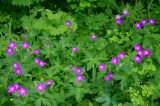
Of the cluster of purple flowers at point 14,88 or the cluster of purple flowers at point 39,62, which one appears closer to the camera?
the cluster of purple flowers at point 14,88

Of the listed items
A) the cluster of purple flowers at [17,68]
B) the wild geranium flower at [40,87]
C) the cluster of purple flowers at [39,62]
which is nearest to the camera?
the wild geranium flower at [40,87]

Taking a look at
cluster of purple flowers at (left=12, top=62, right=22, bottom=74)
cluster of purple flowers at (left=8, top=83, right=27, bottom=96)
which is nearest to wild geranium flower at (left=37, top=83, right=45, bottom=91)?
cluster of purple flowers at (left=8, top=83, right=27, bottom=96)

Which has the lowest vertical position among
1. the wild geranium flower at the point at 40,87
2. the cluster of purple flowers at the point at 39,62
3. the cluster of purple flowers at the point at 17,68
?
the wild geranium flower at the point at 40,87

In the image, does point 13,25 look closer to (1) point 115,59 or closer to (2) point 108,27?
(2) point 108,27

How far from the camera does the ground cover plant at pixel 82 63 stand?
2463 mm

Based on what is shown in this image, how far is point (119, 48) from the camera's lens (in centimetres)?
324

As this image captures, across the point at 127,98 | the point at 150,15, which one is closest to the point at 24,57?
the point at 127,98

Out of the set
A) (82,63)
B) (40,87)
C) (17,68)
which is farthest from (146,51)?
(17,68)

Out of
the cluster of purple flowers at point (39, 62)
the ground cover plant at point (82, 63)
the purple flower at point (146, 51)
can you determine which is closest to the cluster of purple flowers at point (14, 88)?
the ground cover plant at point (82, 63)

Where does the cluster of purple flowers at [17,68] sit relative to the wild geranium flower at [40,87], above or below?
above

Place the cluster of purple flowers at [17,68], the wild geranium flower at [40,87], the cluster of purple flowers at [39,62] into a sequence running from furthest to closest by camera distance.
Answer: the cluster of purple flowers at [39,62] → the cluster of purple flowers at [17,68] → the wild geranium flower at [40,87]

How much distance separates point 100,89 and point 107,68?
0.33m

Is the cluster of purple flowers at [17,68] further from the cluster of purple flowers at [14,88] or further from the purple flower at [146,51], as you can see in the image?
the purple flower at [146,51]

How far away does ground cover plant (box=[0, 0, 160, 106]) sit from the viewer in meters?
2.46
